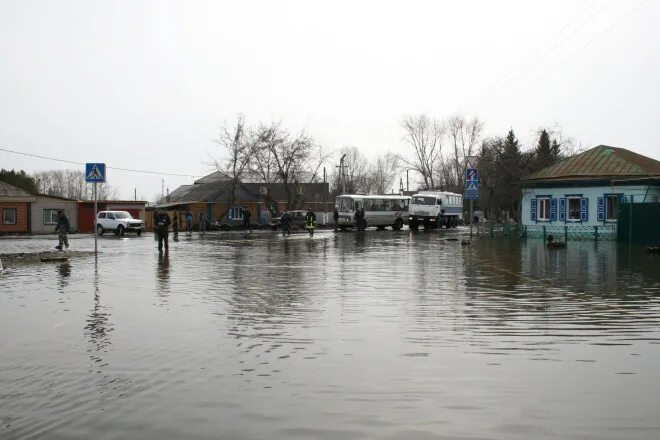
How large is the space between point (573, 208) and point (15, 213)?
139 feet

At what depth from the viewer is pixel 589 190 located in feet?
130

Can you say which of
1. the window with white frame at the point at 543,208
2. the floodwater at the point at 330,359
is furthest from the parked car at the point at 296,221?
the floodwater at the point at 330,359

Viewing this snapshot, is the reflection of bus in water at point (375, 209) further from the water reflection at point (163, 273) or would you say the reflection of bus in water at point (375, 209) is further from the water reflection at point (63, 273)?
the water reflection at point (63, 273)

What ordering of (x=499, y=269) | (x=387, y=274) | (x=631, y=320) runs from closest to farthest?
(x=631, y=320)
(x=387, y=274)
(x=499, y=269)

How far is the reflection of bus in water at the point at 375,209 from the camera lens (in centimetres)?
5606

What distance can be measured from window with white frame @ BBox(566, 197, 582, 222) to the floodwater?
26.6m

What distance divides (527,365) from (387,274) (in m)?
9.69

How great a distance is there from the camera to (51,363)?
709cm

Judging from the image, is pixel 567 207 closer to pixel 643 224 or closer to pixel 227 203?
pixel 643 224

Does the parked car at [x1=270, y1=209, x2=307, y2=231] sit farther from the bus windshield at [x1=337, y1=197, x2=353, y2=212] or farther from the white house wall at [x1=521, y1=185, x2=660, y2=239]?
the white house wall at [x1=521, y1=185, x2=660, y2=239]

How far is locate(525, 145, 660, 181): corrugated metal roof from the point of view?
38.6m

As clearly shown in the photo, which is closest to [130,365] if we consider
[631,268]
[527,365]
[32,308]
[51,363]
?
[51,363]

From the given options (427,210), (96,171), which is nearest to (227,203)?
(427,210)

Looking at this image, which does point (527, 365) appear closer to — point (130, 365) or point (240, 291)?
point (130, 365)
